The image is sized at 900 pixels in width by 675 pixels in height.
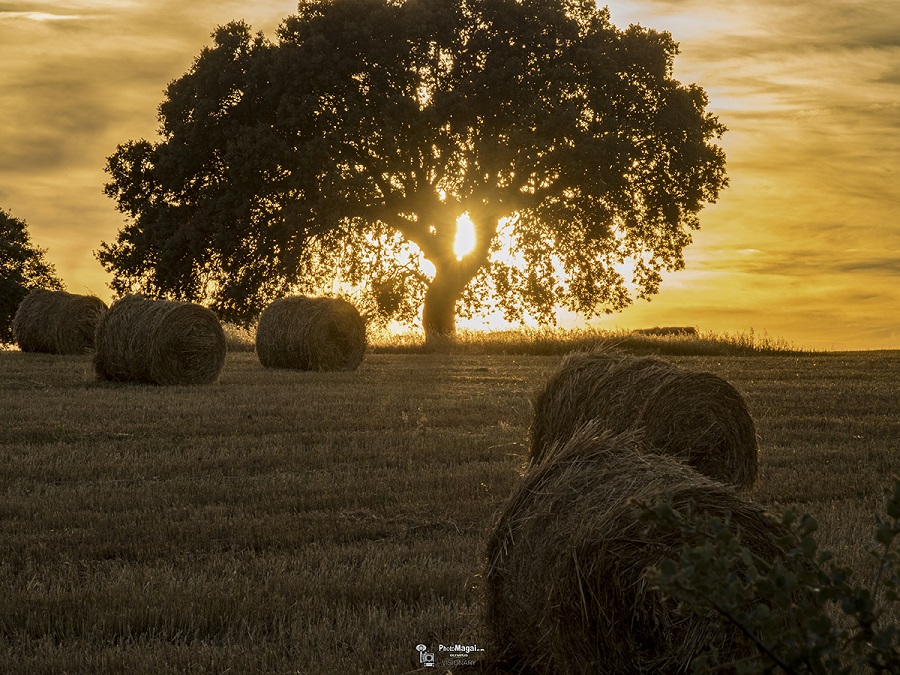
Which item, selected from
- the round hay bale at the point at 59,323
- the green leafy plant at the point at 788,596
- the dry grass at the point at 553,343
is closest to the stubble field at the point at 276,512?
the green leafy plant at the point at 788,596

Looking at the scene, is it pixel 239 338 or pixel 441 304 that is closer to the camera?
pixel 441 304

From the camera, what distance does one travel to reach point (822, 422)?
1262cm

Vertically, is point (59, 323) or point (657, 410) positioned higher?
point (59, 323)

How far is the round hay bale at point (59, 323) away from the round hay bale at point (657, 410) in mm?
18791

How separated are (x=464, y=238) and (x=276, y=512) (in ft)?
84.6

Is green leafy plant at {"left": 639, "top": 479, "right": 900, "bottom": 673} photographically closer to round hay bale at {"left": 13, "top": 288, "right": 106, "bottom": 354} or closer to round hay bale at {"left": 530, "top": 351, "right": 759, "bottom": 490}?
round hay bale at {"left": 530, "top": 351, "right": 759, "bottom": 490}

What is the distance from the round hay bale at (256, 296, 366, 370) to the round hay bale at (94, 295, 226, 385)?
275 centimetres

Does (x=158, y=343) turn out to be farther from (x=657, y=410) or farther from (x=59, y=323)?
(x=657, y=410)

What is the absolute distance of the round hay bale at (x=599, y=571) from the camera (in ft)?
12.9

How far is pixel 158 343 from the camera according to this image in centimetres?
1686

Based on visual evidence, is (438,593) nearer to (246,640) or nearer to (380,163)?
(246,640)

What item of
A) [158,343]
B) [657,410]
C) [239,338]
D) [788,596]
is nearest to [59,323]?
[239,338]

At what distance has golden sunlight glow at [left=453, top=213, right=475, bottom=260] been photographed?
31.5 m

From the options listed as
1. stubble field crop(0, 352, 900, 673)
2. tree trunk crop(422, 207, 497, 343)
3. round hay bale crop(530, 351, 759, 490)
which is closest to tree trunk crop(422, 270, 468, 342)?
Result: tree trunk crop(422, 207, 497, 343)
